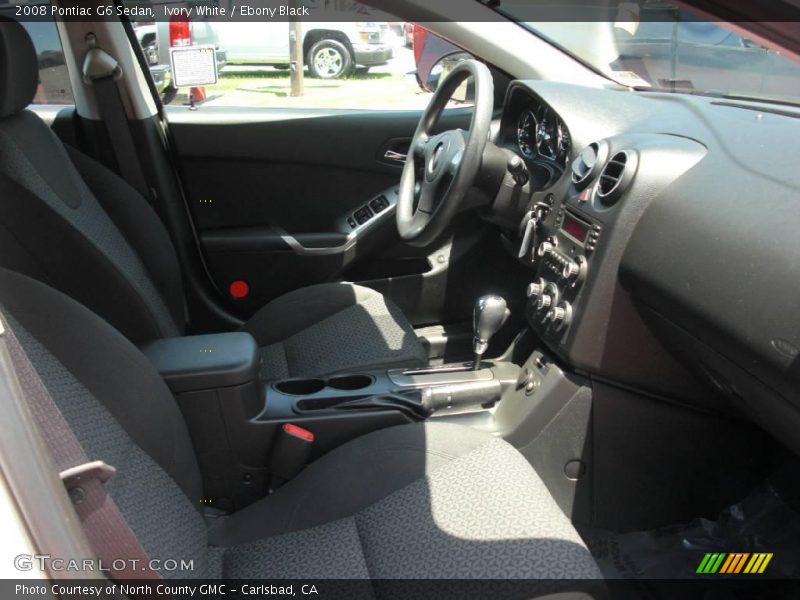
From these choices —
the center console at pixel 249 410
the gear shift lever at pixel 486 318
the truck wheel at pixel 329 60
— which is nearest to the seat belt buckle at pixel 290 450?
the center console at pixel 249 410

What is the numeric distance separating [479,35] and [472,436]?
1.11 m

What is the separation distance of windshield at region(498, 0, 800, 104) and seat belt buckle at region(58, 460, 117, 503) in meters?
1.25

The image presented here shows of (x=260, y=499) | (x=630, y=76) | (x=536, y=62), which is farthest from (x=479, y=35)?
(x=260, y=499)

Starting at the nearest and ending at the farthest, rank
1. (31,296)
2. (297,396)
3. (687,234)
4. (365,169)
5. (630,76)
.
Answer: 1. (31,296)
2. (687,234)
3. (297,396)
4. (630,76)
5. (365,169)

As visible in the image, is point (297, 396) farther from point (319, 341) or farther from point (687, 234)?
point (687, 234)

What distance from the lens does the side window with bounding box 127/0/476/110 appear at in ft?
7.22

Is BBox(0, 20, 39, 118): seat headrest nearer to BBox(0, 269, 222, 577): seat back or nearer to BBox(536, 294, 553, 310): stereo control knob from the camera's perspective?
BBox(0, 269, 222, 577): seat back

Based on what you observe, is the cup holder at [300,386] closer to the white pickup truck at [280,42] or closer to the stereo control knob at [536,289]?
the stereo control knob at [536,289]

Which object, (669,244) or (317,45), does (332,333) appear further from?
(317,45)

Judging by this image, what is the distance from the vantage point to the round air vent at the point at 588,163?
1467 mm

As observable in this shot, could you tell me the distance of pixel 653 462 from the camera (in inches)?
59.9

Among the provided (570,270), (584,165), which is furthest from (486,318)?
(584,165)

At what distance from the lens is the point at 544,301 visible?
156 cm

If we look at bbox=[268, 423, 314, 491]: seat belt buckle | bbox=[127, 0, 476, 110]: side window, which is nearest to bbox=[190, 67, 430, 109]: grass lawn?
bbox=[127, 0, 476, 110]: side window
